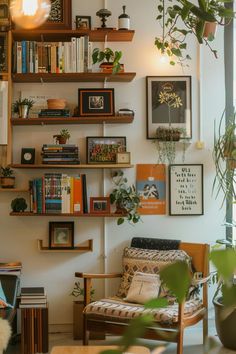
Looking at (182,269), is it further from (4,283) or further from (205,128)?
(205,128)

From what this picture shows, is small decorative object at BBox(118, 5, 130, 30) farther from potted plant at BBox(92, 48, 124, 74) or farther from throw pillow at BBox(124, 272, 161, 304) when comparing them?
throw pillow at BBox(124, 272, 161, 304)

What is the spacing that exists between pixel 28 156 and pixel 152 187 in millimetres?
1087

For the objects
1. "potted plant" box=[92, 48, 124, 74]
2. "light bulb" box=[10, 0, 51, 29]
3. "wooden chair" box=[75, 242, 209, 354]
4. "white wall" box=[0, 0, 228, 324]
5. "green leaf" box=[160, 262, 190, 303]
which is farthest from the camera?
"white wall" box=[0, 0, 228, 324]

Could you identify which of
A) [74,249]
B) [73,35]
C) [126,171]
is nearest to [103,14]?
[73,35]

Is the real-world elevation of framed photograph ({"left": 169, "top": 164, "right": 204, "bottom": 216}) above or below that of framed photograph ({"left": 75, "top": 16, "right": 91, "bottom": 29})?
below

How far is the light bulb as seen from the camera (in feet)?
5.51

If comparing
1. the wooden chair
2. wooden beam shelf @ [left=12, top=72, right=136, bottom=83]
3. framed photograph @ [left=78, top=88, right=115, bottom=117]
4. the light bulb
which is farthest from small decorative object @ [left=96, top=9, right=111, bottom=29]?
the light bulb

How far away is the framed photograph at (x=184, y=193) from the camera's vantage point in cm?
480

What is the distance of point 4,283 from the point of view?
4.29 metres

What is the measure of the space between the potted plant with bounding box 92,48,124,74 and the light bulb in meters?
2.72

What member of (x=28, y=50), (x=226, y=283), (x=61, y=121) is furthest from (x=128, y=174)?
(x=226, y=283)

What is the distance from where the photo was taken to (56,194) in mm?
4531

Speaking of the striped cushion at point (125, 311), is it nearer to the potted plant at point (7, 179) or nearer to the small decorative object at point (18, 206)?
the small decorative object at point (18, 206)

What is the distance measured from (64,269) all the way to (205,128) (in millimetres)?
1720
